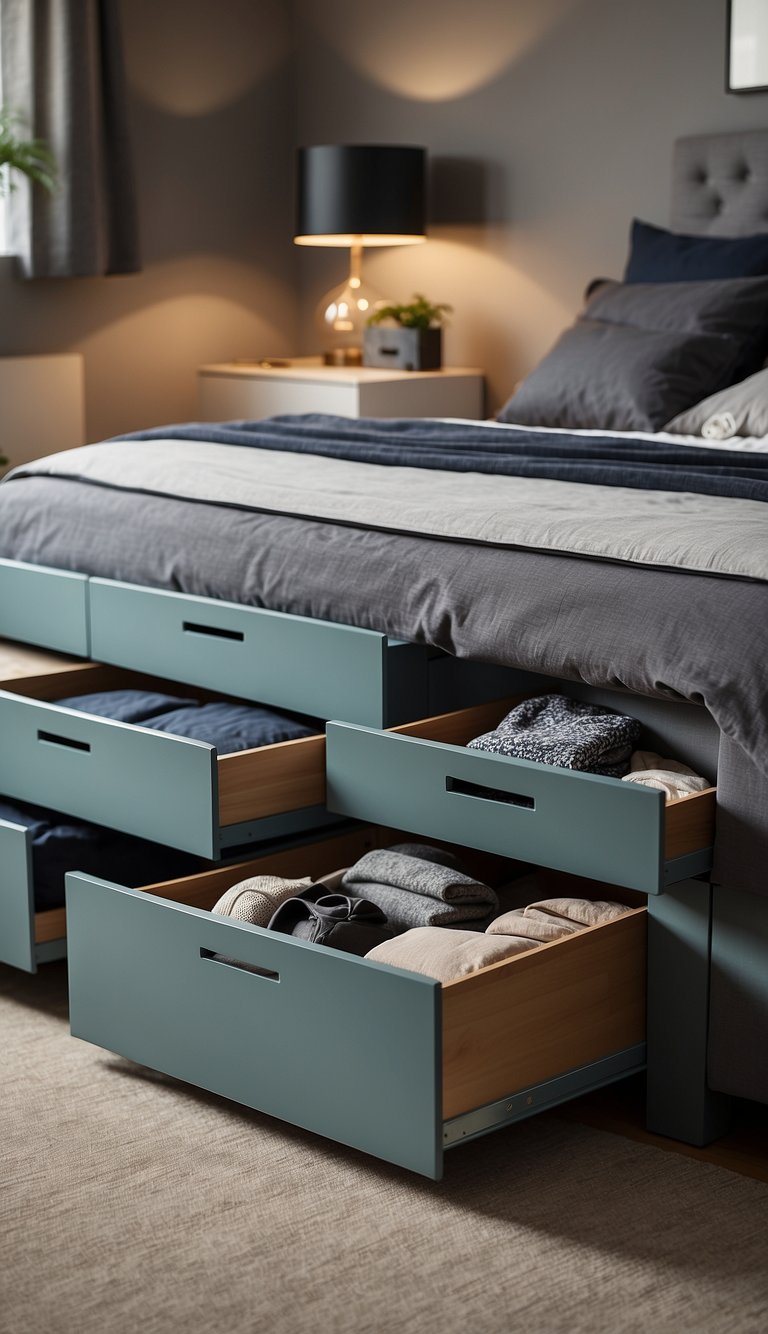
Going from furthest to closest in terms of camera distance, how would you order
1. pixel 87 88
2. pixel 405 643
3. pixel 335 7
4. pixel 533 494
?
pixel 335 7 < pixel 87 88 < pixel 533 494 < pixel 405 643

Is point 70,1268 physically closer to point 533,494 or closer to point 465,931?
point 465,931

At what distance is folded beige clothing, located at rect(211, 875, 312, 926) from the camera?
1837mm

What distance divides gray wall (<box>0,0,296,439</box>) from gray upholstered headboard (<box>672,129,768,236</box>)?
4.81 feet

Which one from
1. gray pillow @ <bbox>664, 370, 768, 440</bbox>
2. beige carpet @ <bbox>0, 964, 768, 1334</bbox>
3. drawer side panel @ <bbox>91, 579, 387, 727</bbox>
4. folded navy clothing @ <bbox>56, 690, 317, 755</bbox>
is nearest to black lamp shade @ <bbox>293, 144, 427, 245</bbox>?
gray pillow @ <bbox>664, 370, 768, 440</bbox>

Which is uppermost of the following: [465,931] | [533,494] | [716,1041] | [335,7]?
[335,7]

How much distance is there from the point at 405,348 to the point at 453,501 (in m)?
2.12

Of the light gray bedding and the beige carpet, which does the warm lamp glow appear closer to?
the light gray bedding

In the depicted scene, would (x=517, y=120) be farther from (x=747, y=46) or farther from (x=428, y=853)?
(x=428, y=853)

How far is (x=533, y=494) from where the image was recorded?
228 centimetres

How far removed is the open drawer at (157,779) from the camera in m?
1.93

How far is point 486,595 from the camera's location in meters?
2.02

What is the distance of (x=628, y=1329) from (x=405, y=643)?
38.1 inches

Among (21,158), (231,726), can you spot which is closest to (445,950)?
(231,726)

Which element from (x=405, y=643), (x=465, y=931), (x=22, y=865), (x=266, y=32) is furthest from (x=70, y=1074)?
(x=266, y=32)
